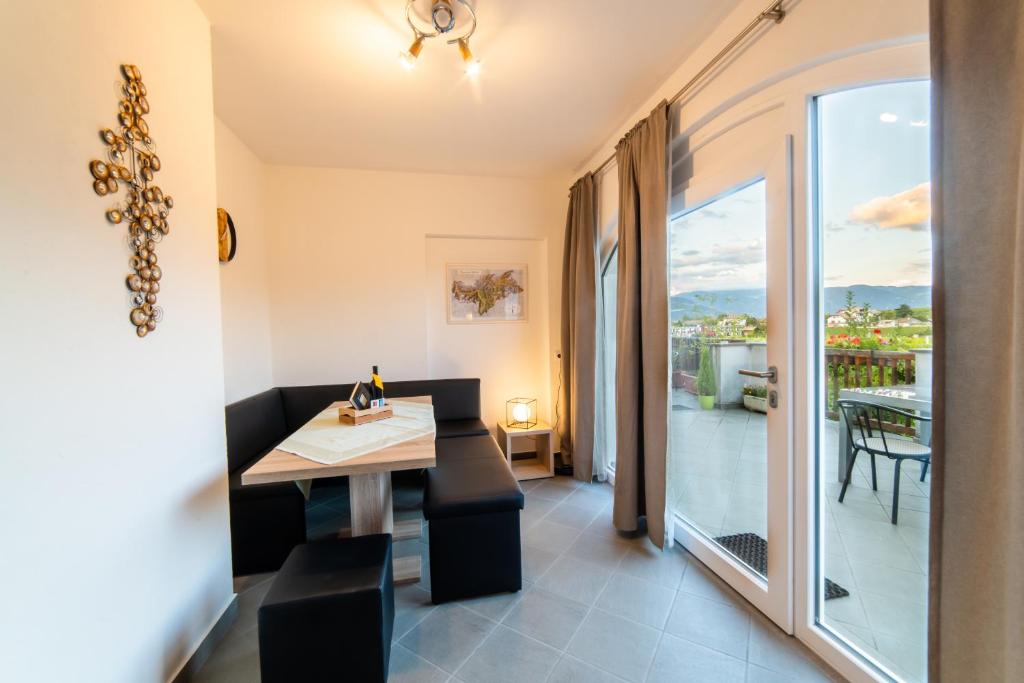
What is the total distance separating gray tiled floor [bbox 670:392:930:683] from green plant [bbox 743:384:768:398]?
0.32ft

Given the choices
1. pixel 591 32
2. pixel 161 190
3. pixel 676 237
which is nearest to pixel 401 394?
pixel 161 190

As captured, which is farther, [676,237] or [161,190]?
[676,237]

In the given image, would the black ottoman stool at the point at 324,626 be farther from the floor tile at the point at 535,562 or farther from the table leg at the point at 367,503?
the floor tile at the point at 535,562

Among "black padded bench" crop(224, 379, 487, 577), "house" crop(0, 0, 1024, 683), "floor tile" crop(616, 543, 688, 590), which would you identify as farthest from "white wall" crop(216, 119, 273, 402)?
"floor tile" crop(616, 543, 688, 590)

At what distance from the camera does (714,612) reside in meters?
1.64

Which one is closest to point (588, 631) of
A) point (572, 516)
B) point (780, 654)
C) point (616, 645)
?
point (616, 645)

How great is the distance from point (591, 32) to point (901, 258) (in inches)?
60.7

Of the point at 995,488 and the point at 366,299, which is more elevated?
the point at 366,299

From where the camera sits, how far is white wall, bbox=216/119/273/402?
2.40m

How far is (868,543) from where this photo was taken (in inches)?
51.6

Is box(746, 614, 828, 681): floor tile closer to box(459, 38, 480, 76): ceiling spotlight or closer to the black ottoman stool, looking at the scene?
the black ottoman stool

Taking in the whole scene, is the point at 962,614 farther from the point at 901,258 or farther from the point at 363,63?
the point at 363,63

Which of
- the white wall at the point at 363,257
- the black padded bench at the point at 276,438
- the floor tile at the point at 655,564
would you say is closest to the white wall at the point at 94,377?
the black padded bench at the point at 276,438

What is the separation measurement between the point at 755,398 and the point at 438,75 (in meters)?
2.28
